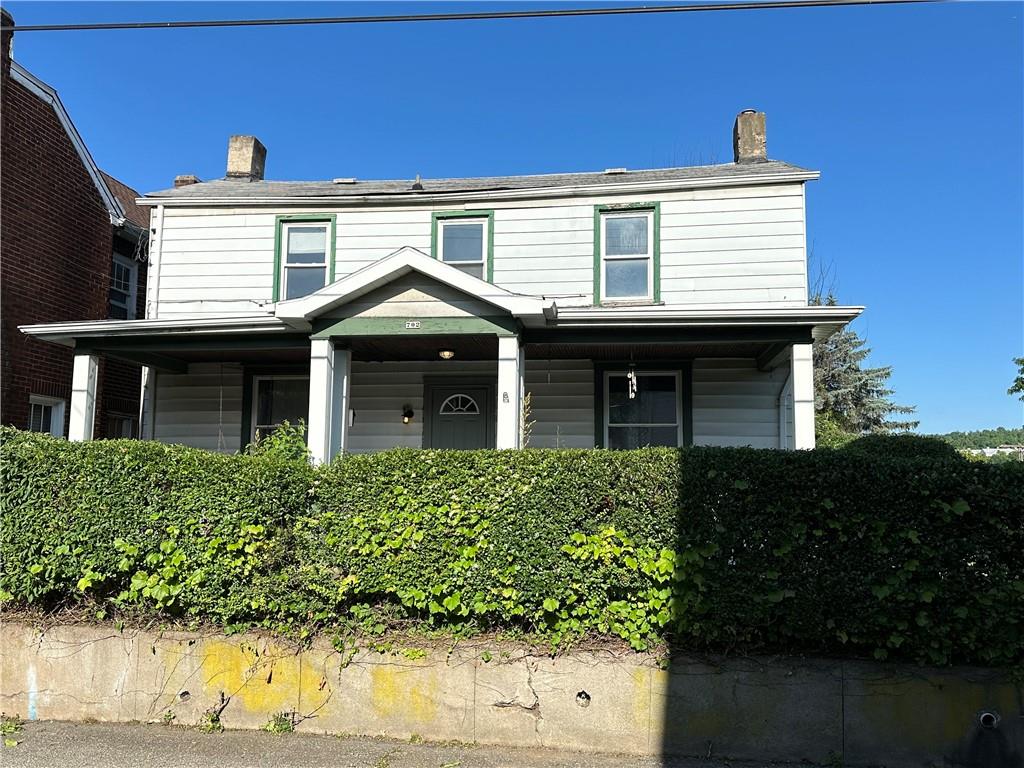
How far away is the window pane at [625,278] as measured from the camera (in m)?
9.98

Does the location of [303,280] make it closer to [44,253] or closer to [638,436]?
[44,253]

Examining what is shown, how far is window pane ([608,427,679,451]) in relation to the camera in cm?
996

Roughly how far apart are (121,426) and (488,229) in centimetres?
798

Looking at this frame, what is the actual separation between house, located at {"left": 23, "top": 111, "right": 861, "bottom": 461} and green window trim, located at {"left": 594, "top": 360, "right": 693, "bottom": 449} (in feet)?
0.08

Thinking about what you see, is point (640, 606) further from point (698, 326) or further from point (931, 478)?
point (698, 326)

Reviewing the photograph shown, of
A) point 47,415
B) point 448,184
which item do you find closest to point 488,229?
point 448,184

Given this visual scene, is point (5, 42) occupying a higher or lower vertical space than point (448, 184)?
higher

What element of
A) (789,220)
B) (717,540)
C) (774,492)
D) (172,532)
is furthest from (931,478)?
(789,220)

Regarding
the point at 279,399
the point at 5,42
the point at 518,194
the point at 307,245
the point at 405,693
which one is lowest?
the point at 405,693

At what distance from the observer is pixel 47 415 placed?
11.4 meters

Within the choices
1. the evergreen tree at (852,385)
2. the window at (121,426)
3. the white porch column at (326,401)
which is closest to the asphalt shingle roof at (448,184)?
the white porch column at (326,401)

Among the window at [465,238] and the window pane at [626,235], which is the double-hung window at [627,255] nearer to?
the window pane at [626,235]

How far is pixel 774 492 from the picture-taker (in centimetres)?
458

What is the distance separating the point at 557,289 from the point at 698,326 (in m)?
2.44
